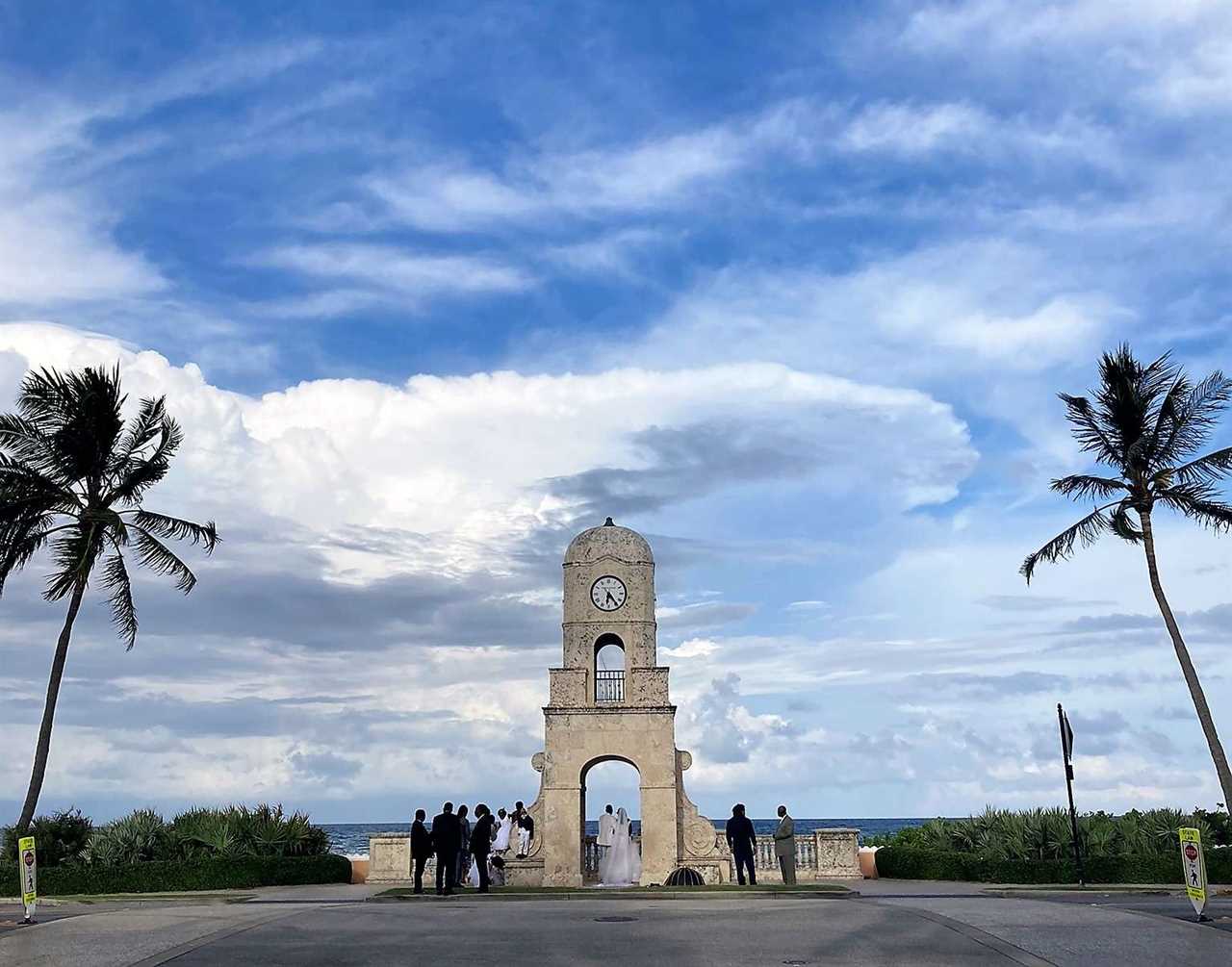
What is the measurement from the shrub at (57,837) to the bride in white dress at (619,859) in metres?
13.2

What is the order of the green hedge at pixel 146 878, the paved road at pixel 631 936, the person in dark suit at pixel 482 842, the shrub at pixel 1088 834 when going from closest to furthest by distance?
the paved road at pixel 631 936, the person in dark suit at pixel 482 842, the green hedge at pixel 146 878, the shrub at pixel 1088 834

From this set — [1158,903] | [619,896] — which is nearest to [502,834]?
[619,896]

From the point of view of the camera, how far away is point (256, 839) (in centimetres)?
3262

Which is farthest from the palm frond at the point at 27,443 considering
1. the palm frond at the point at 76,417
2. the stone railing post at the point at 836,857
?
the stone railing post at the point at 836,857

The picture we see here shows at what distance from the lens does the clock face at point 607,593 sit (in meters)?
35.6

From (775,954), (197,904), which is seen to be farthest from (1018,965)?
(197,904)

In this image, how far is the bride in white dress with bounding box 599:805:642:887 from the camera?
3388 centimetres

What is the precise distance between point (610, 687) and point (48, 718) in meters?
14.2

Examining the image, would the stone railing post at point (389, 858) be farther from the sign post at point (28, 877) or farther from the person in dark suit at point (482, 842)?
the sign post at point (28, 877)

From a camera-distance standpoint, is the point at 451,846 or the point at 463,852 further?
the point at 463,852

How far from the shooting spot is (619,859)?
3400 centimetres

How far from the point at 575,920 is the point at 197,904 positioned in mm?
8026

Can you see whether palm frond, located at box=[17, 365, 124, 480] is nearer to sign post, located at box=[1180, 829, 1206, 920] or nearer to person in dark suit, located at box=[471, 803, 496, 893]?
person in dark suit, located at box=[471, 803, 496, 893]

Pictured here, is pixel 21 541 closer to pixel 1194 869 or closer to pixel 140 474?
pixel 140 474
